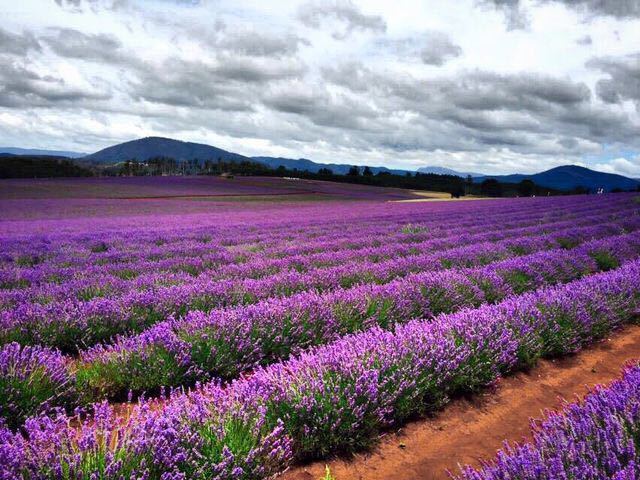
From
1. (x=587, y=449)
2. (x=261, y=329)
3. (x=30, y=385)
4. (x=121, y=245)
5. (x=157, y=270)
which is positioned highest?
(x=587, y=449)

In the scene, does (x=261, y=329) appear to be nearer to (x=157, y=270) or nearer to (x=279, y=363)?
(x=279, y=363)

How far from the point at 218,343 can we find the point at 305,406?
140 cm

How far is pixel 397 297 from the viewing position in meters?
4.96

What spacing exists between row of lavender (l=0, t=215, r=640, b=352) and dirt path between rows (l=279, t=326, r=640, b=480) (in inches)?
102

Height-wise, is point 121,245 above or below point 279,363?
below

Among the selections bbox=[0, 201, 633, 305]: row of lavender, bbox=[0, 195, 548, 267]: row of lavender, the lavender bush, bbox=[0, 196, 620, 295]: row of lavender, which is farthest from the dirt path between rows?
bbox=[0, 195, 548, 267]: row of lavender

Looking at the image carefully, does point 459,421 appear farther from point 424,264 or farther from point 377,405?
point 424,264

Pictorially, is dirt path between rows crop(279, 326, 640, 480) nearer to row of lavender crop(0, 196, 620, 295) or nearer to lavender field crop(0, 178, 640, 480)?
lavender field crop(0, 178, 640, 480)

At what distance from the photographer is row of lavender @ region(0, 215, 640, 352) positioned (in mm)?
4133

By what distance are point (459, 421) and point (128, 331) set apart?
141 inches

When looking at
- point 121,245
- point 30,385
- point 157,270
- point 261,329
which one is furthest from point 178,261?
point 30,385

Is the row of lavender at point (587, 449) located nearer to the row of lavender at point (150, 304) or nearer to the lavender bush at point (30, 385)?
the lavender bush at point (30, 385)

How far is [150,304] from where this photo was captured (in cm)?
489

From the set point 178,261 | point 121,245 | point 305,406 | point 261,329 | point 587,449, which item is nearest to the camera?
point 587,449
